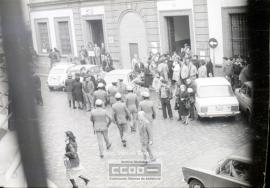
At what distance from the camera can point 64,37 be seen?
4551 millimetres

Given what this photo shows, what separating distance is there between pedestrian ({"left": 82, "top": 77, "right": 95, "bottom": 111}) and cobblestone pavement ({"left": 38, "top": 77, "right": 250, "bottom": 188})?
0.39 feet

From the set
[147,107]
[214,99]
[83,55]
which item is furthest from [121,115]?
[214,99]

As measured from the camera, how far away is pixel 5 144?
11.6ft

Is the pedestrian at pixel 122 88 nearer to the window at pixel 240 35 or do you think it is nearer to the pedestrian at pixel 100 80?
the pedestrian at pixel 100 80

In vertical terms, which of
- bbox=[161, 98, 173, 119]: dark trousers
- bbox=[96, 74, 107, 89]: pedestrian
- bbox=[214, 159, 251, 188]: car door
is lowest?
bbox=[214, 159, 251, 188]: car door

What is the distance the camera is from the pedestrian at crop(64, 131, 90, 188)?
447 centimetres

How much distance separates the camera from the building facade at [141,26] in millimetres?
4262

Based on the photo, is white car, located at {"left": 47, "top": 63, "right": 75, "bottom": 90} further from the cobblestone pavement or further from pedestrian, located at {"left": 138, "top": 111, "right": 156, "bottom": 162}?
pedestrian, located at {"left": 138, "top": 111, "right": 156, "bottom": 162}

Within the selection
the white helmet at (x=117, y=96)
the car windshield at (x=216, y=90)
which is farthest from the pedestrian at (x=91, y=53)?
the car windshield at (x=216, y=90)

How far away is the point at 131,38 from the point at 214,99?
1.57m

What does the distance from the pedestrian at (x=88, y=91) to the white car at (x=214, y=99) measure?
1.23 m
